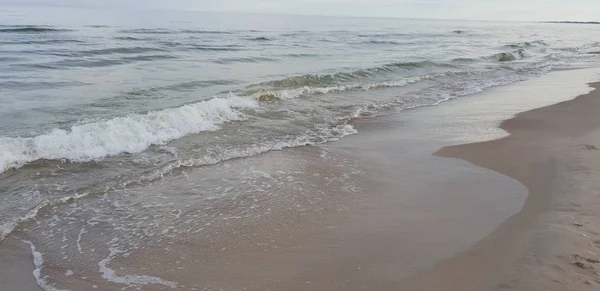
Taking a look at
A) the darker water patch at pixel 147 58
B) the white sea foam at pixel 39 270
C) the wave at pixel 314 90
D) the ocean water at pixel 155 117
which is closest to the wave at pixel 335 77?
the ocean water at pixel 155 117

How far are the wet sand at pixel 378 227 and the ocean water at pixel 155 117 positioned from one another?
0.13 metres

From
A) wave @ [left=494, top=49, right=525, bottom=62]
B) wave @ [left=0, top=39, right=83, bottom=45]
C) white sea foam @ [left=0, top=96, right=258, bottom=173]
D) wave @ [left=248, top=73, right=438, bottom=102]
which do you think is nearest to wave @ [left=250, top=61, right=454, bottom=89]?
wave @ [left=248, top=73, right=438, bottom=102]

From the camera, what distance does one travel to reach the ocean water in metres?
4.61

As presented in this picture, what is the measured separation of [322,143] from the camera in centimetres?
749

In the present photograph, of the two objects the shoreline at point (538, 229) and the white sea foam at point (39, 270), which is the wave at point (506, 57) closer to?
the shoreline at point (538, 229)

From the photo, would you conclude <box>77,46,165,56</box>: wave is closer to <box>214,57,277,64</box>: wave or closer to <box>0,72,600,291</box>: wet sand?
<box>214,57,277,64</box>: wave

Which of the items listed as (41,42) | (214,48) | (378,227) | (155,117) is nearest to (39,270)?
(378,227)

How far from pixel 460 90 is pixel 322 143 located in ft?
24.4

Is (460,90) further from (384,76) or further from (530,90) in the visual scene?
(384,76)

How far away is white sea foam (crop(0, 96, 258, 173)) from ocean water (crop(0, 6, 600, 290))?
23 millimetres

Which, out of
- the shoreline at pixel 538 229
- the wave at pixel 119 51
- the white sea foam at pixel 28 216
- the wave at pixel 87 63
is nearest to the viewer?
the shoreline at pixel 538 229

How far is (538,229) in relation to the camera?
4.01 metres

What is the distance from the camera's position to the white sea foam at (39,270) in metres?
3.26

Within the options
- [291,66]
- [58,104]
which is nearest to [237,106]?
[58,104]
